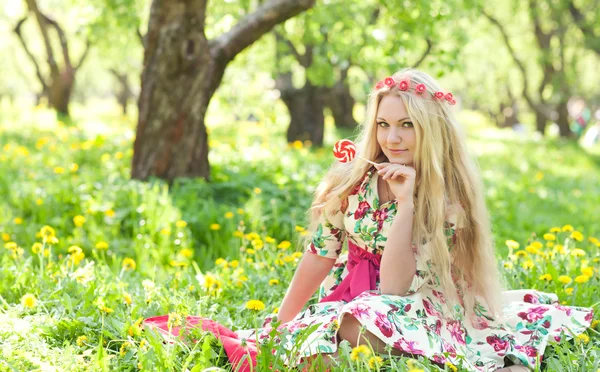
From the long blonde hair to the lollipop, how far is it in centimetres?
4

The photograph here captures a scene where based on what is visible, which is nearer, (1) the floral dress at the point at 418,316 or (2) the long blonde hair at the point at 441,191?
(1) the floral dress at the point at 418,316

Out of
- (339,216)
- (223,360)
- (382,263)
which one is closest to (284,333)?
(223,360)

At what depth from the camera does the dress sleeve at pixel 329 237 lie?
9.58ft

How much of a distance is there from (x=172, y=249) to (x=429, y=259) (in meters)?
2.43

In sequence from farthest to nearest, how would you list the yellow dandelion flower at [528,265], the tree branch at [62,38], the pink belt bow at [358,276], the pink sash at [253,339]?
the tree branch at [62,38] < the yellow dandelion flower at [528,265] < the pink belt bow at [358,276] < the pink sash at [253,339]

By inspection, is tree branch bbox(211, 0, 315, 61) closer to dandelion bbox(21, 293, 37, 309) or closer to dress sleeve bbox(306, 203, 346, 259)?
dress sleeve bbox(306, 203, 346, 259)

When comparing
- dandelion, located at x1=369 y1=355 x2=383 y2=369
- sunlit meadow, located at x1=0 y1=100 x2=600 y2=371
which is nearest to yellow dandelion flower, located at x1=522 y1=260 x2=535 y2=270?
sunlit meadow, located at x1=0 y1=100 x2=600 y2=371

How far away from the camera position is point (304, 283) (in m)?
2.93

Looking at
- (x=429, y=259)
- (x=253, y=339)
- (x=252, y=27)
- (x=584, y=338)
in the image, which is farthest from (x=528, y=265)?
(x=252, y=27)

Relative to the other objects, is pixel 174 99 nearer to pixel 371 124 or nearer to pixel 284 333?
pixel 371 124

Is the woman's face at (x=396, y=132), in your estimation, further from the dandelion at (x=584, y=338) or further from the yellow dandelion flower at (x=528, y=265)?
the yellow dandelion flower at (x=528, y=265)

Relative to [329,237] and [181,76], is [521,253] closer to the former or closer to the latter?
[329,237]

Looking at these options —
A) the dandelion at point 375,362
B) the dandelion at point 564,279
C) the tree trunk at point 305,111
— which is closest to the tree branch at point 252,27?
the dandelion at point 564,279

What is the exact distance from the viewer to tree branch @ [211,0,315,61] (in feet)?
19.4
